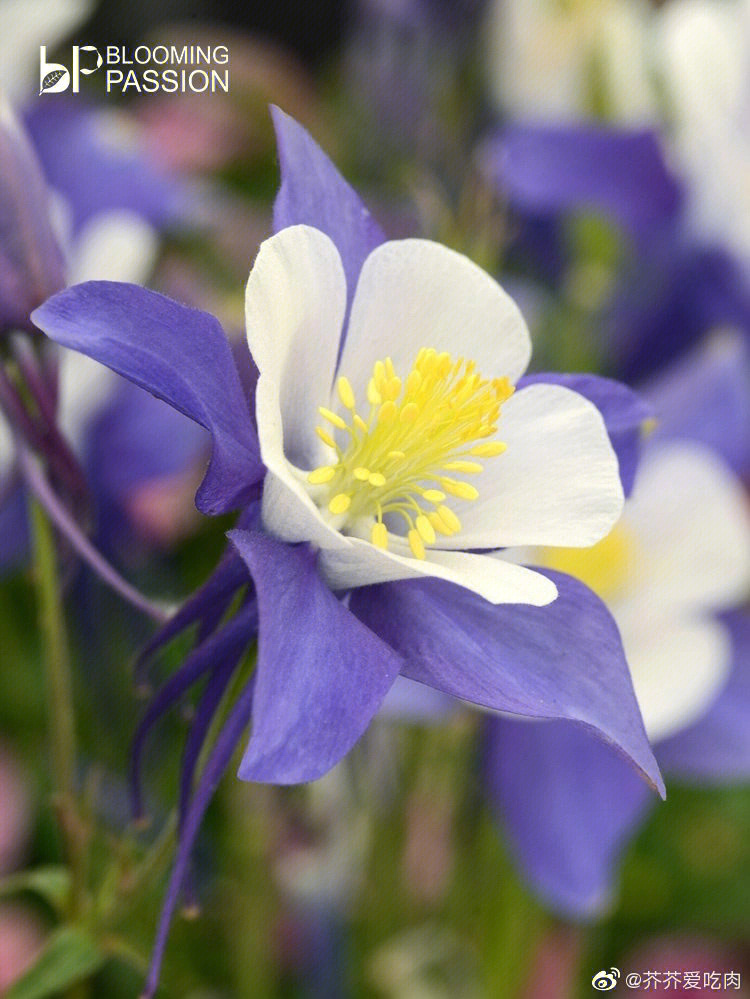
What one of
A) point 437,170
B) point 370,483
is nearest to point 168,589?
point 370,483

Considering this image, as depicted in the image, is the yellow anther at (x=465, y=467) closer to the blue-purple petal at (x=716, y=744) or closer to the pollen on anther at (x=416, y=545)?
the pollen on anther at (x=416, y=545)

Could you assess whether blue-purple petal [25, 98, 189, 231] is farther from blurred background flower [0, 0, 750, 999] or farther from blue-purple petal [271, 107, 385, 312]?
blue-purple petal [271, 107, 385, 312]

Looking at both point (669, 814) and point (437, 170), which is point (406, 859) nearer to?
point (669, 814)

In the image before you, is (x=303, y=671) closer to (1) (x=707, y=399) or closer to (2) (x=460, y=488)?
(2) (x=460, y=488)

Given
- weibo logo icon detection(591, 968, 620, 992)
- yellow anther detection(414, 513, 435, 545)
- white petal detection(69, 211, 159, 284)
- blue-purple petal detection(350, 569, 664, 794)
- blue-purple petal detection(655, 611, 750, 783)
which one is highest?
yellow anther detection(414, 513, 435, 545)

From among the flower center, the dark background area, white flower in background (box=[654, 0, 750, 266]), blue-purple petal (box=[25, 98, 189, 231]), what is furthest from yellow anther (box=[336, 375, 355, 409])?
the dark background area

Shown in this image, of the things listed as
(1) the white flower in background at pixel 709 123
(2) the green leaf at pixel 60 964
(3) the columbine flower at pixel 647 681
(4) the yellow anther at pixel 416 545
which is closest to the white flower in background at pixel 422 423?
(4) the yellow anther at pixel 416 545
